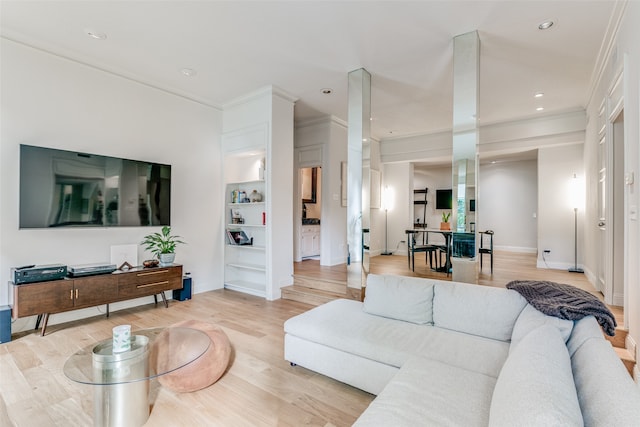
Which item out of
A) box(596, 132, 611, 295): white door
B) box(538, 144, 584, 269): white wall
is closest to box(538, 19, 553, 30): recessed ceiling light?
box(596, 132, 611, 295): white door

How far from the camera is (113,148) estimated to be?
392cm

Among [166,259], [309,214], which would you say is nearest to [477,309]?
[166,259]

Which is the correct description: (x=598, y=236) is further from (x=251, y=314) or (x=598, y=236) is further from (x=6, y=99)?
(x=6, y=99)

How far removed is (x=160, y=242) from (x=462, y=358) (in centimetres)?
401

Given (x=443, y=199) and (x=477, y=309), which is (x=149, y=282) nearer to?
(x=477, y=309)

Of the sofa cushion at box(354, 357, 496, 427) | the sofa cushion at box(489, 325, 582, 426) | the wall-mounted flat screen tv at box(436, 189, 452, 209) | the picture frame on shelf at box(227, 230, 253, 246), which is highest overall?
the wall-mounted flat screen tv at box(436, 189, 452, 209)

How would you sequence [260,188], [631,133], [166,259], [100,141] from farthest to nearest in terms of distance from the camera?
[260,188] → [166,259] → [100,141] → [631,133]

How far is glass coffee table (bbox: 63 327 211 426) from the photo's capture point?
1.74 metres

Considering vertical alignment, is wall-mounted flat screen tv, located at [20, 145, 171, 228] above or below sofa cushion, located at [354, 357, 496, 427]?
above

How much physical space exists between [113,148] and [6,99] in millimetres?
1037

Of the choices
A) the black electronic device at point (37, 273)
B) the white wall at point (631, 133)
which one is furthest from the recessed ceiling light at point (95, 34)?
the white wall at point (631, 133)

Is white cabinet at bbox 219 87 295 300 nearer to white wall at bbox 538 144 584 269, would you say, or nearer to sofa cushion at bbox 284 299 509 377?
sofa cushion at bbox 284 299 509 377

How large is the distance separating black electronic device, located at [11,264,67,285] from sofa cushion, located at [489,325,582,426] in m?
4.00

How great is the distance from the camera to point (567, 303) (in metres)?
1.80
